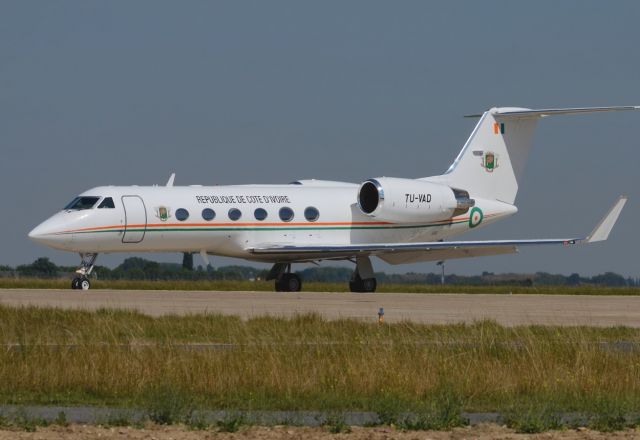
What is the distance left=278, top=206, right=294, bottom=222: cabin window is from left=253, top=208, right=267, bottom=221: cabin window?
56cm

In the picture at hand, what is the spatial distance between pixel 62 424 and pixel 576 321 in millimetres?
16224

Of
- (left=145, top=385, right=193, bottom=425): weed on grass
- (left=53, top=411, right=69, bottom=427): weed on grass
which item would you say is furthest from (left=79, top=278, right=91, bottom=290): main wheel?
(left=53, top=411, right=69, bottom=427): weed on grass

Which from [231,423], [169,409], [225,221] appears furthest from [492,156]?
[231,423]

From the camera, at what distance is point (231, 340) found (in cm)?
2027

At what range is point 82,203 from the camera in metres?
37.4

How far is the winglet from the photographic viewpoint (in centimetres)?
3606

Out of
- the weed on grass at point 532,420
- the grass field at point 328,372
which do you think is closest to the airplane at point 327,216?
the grass field at point 328,372

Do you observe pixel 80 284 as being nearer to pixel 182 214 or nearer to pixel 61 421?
pixel 182 214

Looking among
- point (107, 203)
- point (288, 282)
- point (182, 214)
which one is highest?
point (107, 203)

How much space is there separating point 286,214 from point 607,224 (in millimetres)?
10150

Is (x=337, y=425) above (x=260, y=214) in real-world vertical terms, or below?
below

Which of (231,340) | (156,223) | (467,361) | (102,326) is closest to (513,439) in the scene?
(467,361)

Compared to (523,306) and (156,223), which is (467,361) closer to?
(523,306)

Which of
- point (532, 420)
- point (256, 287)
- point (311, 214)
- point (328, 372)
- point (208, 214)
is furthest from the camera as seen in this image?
point (256, 287)
